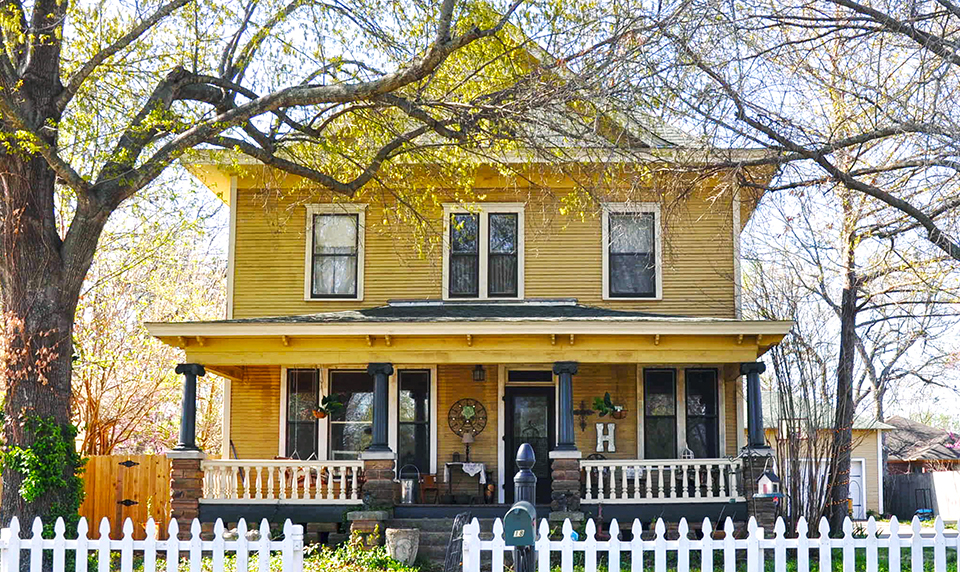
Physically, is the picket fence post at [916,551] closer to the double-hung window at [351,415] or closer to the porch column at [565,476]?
the porch column at [565,476]

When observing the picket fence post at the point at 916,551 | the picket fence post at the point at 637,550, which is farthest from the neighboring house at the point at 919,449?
the picket fence post at the point at 637,550

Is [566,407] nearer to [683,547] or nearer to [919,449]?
[683,547]

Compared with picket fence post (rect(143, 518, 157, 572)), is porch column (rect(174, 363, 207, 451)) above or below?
above

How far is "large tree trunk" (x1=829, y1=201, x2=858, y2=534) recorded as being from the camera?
51.7 ft

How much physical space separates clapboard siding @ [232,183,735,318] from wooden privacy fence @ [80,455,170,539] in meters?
3.10

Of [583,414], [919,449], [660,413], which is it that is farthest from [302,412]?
[919,449]

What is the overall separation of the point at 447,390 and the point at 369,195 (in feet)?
11.6

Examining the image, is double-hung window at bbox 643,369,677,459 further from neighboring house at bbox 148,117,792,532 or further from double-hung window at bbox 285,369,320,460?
double-hung window at bbox 285,369,320,460

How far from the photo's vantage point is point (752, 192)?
39.4 feet

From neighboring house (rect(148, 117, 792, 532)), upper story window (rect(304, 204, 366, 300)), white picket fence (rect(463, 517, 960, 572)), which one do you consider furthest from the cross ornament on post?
white picket fence (rect(463, 517, 960, 572))

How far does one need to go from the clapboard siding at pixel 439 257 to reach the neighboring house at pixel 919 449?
1979cm

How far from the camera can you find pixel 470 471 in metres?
16.9

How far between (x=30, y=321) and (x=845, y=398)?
11.7 meters

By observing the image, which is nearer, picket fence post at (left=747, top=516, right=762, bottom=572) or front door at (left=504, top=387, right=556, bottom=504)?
picket fence post at (left=747, top=516, right=762, bottom=572)
